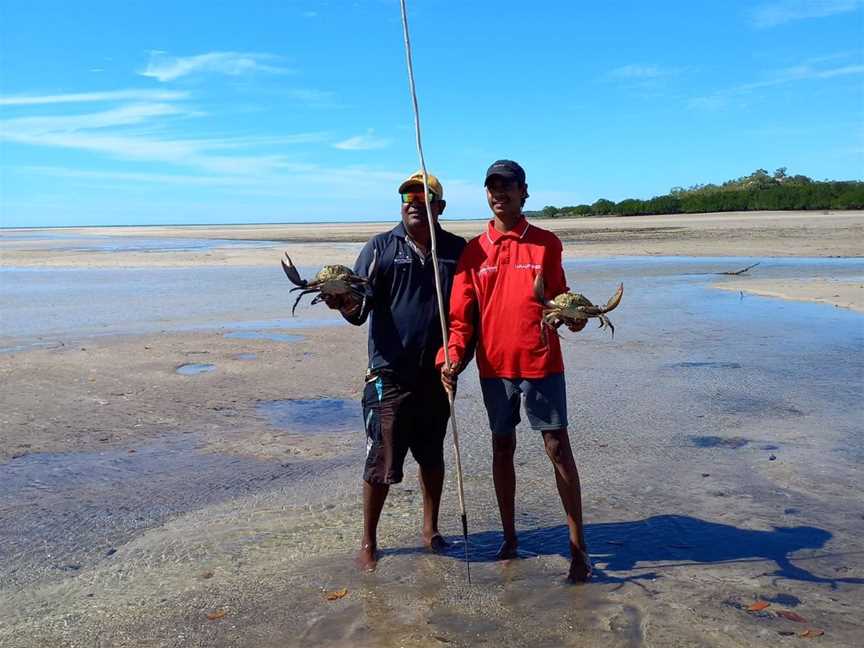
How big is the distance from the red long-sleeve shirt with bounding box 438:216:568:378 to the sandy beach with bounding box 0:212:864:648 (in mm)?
1107

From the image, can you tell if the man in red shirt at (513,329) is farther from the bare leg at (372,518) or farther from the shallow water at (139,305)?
the shallow water at (139,305)

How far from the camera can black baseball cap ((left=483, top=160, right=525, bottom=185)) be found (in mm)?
4480

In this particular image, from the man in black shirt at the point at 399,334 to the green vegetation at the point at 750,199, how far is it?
4794 centimetres

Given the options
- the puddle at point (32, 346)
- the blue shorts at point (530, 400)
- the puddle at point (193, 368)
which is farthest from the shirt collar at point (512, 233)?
the puddle at point (32, 346)

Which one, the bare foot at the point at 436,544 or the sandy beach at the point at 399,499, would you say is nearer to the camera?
the sandy beach at the point at 399,499

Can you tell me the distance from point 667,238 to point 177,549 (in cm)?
3049

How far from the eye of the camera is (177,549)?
4895mm

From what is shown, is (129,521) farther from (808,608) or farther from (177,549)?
(808,608)

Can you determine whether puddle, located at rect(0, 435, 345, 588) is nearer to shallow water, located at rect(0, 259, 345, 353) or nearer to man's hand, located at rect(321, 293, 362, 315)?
man's hand, located at rect(321, 293, 362, 315)

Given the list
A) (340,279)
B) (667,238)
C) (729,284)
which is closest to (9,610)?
(340,279)

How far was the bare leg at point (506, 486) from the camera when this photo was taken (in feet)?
15.3

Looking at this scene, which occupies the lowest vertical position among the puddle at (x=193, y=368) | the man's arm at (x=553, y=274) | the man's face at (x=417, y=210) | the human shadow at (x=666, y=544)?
the human shadow at (x=666, y=544)

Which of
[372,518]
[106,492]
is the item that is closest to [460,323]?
[372,518]

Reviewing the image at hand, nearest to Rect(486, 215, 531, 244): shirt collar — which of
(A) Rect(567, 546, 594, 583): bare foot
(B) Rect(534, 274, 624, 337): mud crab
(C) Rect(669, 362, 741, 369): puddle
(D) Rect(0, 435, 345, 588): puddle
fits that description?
(B) Rect(534, 274, 624, 337): mud crab
